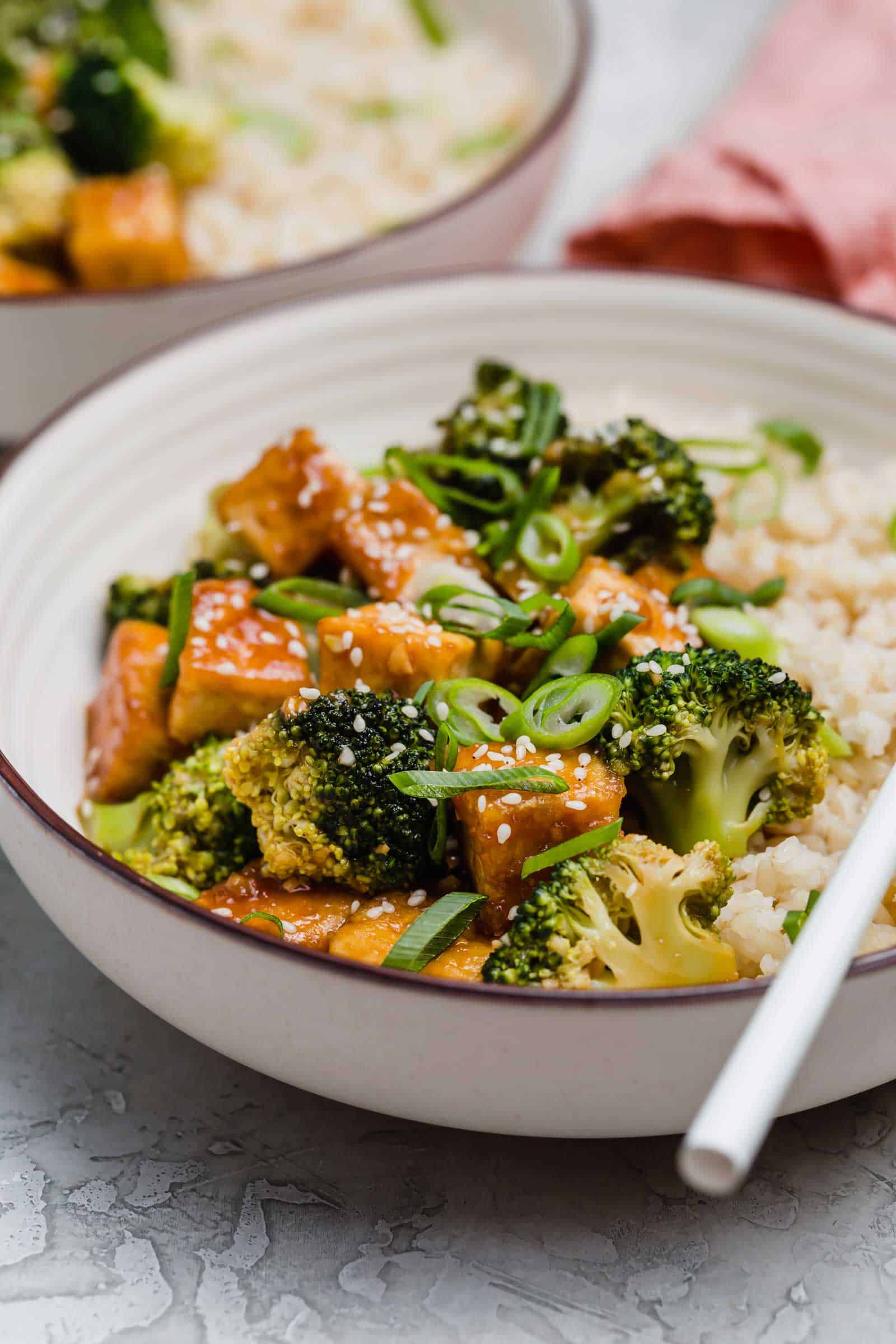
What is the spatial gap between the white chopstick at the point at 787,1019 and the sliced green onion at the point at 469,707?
576 mm

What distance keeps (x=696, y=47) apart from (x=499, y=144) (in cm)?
117

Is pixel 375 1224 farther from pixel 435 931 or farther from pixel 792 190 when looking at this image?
pixel 792 190

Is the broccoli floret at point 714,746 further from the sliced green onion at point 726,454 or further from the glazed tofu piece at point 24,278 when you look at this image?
the glazed tofu piece at point 24,278

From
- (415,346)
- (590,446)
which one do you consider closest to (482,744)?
(590,446)

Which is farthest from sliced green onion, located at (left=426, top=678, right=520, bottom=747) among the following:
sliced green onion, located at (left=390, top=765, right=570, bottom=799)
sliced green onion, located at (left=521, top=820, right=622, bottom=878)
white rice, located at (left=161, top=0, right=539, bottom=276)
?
white rice, located at (left=161, top=0, right=539, bottom=276)

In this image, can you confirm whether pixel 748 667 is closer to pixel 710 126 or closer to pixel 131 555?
pixel 131 555

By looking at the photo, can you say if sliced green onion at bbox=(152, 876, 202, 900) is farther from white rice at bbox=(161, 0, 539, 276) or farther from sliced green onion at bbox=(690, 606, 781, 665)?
white rice at bbox=(161, 0, 539, 276)

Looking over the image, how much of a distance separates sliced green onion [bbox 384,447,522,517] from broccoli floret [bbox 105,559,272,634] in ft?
1.04

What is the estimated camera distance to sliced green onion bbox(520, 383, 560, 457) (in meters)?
2.56

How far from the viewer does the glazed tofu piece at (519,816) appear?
188 centimetres

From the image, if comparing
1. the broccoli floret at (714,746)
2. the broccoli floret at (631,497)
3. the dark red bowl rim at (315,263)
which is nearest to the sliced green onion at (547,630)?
the broccoli floret at (714,746)

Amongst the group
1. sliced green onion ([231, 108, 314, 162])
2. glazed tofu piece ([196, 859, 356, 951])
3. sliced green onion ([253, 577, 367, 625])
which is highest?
sliced green onion ([253, 577, 367, 625])

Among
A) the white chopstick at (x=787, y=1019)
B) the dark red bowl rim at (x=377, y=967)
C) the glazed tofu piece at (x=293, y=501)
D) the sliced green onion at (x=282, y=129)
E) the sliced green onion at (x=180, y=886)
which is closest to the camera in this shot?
the white chopstick at (x=787, y=1019)

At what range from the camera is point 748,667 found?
2.04 meters
